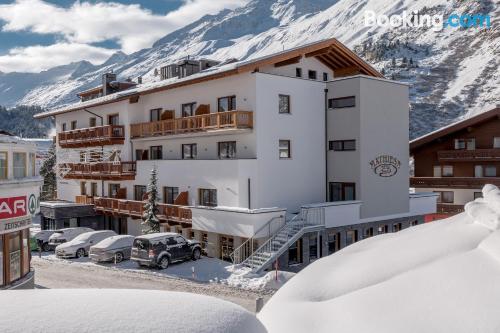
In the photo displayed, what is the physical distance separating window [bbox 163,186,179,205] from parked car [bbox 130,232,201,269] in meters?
6.00

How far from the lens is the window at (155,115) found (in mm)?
34875

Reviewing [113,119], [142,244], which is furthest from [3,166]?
[113,119]

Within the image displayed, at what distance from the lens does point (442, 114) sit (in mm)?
154500

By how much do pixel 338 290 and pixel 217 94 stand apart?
26015mm

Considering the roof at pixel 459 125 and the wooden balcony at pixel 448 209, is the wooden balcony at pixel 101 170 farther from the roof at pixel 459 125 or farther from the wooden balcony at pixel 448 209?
the wooden balcony at pixel 448 209

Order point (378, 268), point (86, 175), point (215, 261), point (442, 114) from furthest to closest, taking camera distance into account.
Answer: point (442, 114) < point (86, 175) < point (215, 261) < point (378, 268)

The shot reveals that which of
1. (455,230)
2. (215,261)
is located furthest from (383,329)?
(215,261)

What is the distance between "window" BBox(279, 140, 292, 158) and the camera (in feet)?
94.3

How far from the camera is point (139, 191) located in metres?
35.2

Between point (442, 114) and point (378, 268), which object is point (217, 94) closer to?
point (378, 268)

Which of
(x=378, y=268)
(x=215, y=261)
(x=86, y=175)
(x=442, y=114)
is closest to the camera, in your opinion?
(x=378, y=268)

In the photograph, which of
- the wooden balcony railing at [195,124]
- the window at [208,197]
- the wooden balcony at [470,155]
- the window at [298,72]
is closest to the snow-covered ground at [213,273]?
the window at [208,197]

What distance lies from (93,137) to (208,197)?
46.4 ft

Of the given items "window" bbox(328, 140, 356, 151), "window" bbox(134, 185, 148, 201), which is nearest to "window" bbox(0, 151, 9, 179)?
"window" bbox(134, 185, 148, 201)
